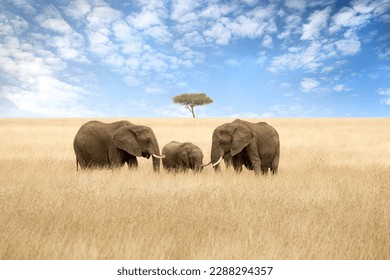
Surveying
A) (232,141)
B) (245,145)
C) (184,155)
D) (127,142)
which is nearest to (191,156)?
(184,155)

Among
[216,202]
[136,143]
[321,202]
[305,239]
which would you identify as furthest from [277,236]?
[136,143]

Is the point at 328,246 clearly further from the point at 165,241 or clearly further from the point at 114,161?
the point at 114,161

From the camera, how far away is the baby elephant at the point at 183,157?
11867 millimetres

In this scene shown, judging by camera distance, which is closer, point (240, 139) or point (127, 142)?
point (240, 139)

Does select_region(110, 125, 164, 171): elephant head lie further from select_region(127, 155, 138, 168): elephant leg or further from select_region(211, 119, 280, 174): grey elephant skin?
select_region(211, 119, 280, 174): grey elephant skin

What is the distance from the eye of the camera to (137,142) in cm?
1090

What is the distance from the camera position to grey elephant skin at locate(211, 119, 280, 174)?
34.7 feet

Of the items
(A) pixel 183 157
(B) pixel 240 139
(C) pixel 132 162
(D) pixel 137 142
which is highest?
(B) pixel 240 139

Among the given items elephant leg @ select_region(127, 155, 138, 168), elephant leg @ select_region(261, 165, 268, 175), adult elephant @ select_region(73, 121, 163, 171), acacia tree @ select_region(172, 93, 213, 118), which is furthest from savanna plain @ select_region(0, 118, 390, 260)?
acacia tree @ select_region(172, 93, 213, 118)

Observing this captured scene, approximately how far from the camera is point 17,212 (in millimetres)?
5418

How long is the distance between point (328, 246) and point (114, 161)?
787cm

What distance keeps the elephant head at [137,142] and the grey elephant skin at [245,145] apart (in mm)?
1805

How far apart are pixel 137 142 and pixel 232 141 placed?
2951 millimetres

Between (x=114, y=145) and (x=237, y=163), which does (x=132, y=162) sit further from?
(x=237, y=163)
